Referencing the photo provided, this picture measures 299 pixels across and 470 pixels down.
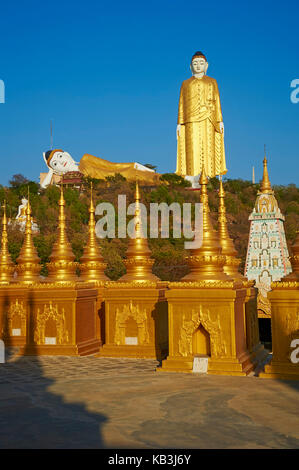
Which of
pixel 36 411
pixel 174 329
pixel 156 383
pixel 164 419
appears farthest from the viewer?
pixel 174 329

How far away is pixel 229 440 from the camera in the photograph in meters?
5.77

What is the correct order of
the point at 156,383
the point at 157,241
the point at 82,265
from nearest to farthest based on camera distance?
the point at 156,383
the point at 82,265
the point at 157,241

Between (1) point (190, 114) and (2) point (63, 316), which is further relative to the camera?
(1) point (190, 114)

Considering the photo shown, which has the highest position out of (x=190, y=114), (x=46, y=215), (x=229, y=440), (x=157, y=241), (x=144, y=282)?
(x=190, y=114)

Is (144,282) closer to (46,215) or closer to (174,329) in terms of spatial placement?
(174,329)

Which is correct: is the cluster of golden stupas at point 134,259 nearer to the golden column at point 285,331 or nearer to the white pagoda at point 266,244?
the golden column at point 285,331

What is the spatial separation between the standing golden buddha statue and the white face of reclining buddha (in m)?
22.3

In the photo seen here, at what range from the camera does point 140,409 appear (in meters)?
7.29

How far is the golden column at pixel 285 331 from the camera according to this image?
942 cm

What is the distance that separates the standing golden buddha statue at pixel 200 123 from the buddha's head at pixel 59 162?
22.4 metres

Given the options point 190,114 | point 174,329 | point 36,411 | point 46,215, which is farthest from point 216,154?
point 36,411

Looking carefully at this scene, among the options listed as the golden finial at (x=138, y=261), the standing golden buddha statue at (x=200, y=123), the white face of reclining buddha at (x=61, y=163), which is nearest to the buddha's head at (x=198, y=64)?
the standing golden buddha statue at (x=200, y=123)

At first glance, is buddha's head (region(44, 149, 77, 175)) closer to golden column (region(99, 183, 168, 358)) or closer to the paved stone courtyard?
golden column (region(99, 183, 168, 358))
